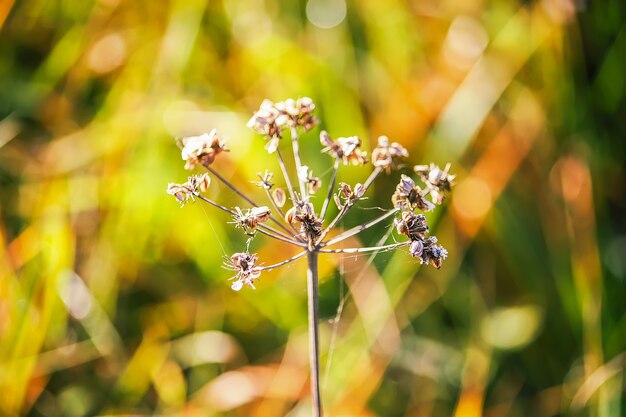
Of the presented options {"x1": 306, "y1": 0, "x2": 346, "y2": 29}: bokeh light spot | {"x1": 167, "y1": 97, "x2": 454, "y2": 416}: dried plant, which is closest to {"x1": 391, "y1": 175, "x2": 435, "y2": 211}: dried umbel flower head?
{"x1": 167, "y1": 97, "x2": 454, "y2": 416}: dried plant

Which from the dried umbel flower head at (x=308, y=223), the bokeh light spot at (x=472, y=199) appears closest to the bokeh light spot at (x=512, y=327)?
the bokeh light spot at (x=472, y=199)

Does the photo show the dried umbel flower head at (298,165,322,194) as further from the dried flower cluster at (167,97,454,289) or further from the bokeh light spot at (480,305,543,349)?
the bokeh light spot at (480,305,543,349)

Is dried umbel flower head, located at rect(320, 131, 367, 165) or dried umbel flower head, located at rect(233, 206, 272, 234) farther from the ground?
dried umbel flower head, located at rect(320, 131, 367, 165)

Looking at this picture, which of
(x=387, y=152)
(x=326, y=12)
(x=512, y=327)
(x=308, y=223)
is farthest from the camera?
(x=326, y=12)

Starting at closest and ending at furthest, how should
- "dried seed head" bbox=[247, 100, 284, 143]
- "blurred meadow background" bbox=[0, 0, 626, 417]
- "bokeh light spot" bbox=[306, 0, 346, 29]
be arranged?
"dried seed head" bbox=[247, 100, 284, 143], "blurred meadow background" bbox=[0, 0, 626, 417], "bokeh light spot" bbox=[306, 0, 346, 29]

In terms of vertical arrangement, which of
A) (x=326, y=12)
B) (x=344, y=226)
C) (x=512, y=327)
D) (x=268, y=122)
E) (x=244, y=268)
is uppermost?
(x=326, y=12)

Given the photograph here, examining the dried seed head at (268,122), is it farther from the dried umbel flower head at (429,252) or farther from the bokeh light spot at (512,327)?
the bokeh light spot at (512,327)

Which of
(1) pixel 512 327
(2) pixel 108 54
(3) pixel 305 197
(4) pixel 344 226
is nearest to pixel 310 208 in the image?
(3) pixel 305 197

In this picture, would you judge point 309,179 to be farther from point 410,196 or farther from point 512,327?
point 512,327

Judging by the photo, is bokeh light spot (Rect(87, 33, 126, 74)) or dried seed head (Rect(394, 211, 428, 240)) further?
bokeh light spot (Rect(87, 33, 126, 74))

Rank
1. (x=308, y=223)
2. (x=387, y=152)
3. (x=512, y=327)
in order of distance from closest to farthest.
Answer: (x=308, y=223) < (x=387, y=152) < (x=512, y=327)
